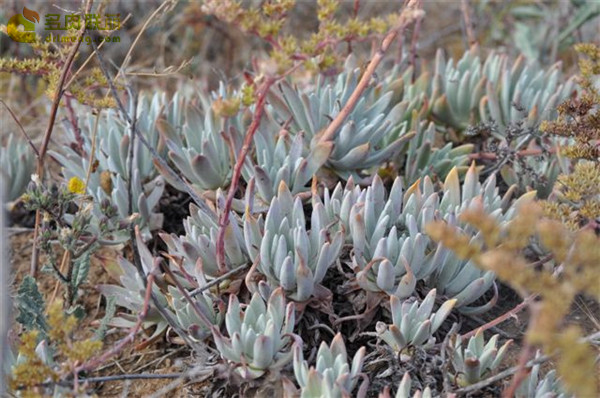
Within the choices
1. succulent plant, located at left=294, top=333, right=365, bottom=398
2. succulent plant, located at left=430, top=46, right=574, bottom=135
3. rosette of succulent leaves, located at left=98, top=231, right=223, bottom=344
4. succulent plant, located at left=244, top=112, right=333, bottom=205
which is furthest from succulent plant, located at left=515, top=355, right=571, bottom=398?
succulent plant, located at left=430, top=46, right=574, bottom=135

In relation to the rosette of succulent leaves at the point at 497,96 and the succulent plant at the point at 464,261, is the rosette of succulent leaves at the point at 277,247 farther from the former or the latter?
the rosette of succulent leaves at the point at 497,96

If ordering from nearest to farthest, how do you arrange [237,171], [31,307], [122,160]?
[237,171], [31,307], [122,160]

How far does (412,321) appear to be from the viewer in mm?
2137

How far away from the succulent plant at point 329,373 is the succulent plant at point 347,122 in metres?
0.83

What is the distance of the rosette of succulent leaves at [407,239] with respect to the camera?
2.20m

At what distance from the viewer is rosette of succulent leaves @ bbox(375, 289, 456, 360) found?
2104 mm

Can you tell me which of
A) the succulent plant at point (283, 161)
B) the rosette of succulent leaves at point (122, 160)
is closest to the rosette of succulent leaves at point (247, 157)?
the succulent plant at point (283, 161)

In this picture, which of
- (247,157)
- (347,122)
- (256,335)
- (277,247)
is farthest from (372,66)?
(256,335)

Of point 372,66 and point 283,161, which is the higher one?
point 372,66

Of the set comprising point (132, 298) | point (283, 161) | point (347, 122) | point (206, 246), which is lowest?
point (132, 298)

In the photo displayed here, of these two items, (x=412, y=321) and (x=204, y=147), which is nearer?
(x=412, y=321)

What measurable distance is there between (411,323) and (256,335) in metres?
0.43

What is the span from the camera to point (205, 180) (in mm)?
2652

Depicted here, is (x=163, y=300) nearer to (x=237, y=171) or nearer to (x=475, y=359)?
(x=237, y=171)
